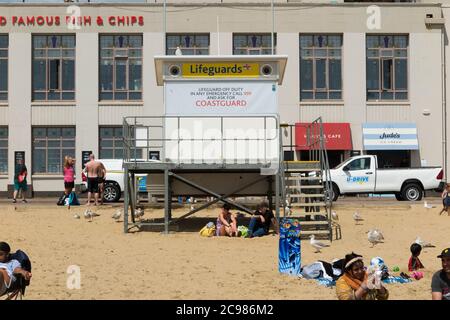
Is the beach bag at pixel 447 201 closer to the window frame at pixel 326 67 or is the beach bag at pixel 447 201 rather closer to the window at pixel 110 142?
the window frame at pixel 326 67

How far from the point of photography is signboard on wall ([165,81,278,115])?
17938 mm

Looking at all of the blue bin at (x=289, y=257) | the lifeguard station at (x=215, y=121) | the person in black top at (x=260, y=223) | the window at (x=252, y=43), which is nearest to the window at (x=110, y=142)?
the window at (x=252, y=43)

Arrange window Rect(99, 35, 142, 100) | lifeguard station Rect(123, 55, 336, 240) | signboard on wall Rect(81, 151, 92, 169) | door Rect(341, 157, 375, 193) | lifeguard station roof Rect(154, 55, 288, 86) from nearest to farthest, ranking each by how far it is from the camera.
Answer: lifeguard station Rect(123, 55, 336, 240) → lifeguard station roof Rect(154, 55, 288, 86) → door Rect(341, 157, 375, 193) → signboard on wall Rect(81, 151, 92, 169) → window Rect(99, 35, 142, 100)

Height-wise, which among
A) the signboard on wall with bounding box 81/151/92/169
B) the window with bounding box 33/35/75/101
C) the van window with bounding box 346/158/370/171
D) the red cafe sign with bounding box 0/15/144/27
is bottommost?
the van window with bounding box 346/158/370/171

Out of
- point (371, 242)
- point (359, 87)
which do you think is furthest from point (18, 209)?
point (359, 87)

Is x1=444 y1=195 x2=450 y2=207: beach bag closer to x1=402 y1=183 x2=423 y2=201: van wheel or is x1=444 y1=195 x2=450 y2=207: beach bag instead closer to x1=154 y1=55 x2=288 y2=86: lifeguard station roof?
x1=402 y1=183 x2=423 y2=201: van wheel

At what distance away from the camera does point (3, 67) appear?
36594 millimetres

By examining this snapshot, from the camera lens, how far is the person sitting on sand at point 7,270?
833 centimetres

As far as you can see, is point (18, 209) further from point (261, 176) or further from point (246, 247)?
point (246, 247)

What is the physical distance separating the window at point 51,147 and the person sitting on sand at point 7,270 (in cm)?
2823

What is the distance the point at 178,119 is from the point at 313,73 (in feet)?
67.8

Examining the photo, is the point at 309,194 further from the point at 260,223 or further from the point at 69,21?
the point at 69,21

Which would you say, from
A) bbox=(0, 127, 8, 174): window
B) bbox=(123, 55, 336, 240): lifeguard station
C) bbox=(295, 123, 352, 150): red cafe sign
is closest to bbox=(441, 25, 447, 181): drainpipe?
bbox=(295, 123, 352, 150): red cafe sign

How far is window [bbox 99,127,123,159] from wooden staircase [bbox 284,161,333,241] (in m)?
18.7
